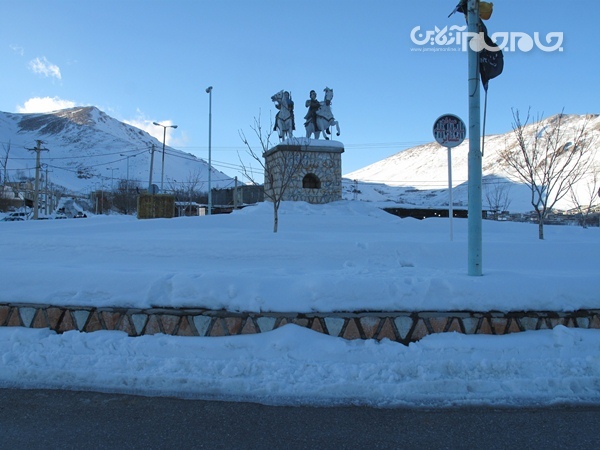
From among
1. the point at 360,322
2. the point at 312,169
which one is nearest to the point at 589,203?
the point at 312,169

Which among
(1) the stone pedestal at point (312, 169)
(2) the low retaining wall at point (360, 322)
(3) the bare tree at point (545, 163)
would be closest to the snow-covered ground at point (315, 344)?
(2) the low retaining wall at point (360, 322)

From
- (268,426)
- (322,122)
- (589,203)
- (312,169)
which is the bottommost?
(268,426)

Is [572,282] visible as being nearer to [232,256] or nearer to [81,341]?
[232,256]

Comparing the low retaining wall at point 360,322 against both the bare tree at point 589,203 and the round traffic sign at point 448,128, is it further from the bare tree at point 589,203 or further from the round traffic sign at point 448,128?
the bare tree at point 589,203

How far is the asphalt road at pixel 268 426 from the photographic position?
3064 mm

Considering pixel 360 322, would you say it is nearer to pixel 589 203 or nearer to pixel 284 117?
pixel 284 117

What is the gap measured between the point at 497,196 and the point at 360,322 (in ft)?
193

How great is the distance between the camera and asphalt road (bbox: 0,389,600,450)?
3064mm

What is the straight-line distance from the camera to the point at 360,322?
16.0ft

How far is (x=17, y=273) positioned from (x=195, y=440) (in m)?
4.12

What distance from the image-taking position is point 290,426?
3291 mm

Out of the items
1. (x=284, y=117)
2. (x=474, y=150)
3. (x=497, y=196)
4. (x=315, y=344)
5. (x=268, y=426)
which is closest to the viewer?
(x=268, y=426)

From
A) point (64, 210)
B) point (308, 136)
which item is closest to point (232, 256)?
point (308, 136)

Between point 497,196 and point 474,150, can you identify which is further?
point 497,196
